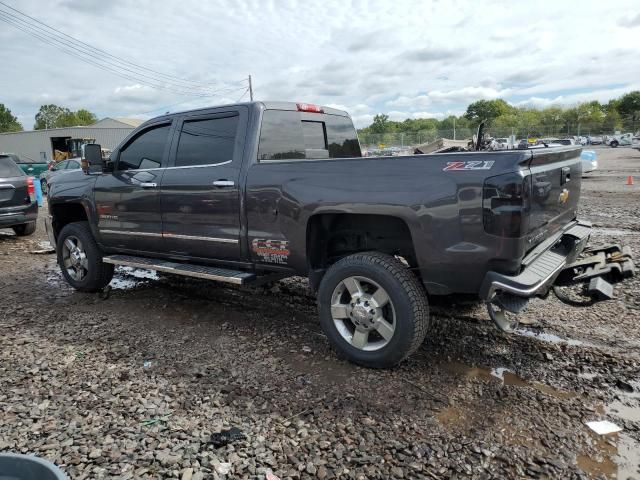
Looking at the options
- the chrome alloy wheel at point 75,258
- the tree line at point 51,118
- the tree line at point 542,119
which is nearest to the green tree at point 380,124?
the tree line at point 542,119

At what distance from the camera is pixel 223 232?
441 centimetres

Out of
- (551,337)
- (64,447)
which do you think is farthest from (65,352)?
(551,337)

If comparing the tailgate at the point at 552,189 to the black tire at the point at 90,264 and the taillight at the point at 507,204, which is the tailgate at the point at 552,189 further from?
the black tire at the point at 90,264

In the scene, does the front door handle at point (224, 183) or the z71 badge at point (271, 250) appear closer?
the z71 badge at point (271, 250)

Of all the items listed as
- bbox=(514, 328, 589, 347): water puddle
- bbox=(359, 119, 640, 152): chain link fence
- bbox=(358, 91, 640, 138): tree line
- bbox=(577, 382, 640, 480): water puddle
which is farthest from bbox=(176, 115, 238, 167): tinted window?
bbox=(358, 91, 640, 138): tree line

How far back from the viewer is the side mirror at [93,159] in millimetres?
5371

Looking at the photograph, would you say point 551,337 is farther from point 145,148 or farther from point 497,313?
point 145,148

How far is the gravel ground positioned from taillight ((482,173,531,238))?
1.15 meters

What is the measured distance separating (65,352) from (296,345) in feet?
6.41

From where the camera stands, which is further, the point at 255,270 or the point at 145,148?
the point at 145,148

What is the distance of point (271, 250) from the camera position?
4.14 metres

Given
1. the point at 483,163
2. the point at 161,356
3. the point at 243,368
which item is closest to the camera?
the point at 483,163

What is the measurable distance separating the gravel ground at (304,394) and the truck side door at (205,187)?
824 millimetres

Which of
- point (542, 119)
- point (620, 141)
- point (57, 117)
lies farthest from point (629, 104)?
point (57, 117)
